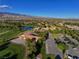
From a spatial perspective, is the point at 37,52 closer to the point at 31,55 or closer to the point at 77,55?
the point at 31,55

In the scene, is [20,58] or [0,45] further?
[0,45]

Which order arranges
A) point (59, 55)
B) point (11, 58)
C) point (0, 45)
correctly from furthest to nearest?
1. point (0, 45)
2. point (59, 55)
3. point (11, 58)

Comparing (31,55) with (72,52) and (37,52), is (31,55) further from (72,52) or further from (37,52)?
(72,52)

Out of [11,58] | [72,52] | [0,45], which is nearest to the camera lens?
[11,58]

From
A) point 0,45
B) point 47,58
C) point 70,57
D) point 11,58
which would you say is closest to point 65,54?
point 70,57

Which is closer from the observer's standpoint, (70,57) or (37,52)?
(70,57)

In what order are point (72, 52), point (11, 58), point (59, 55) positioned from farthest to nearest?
point (72, 52) < point (59, 55) < point (11, 58)

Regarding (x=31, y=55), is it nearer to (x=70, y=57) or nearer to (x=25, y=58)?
(x=25, y=58)

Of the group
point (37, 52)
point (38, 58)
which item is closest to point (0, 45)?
point (37, 52)
